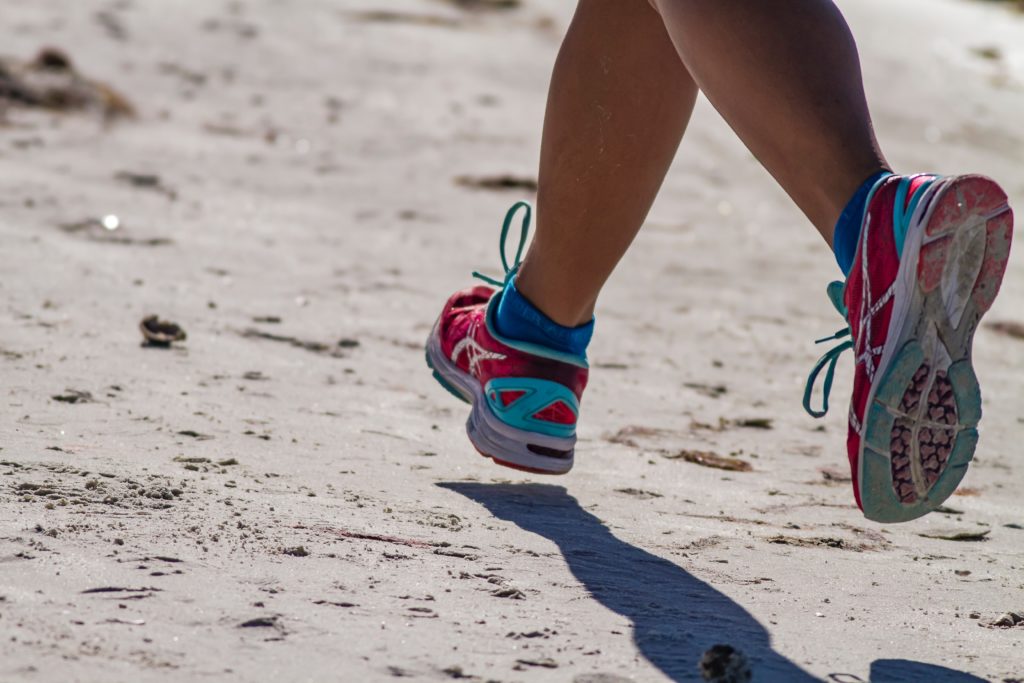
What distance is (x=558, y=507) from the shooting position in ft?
6.45

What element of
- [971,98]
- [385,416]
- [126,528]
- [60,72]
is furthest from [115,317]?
[971,98]

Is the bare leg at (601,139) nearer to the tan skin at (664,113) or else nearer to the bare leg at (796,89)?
the tan skin at (664,113)

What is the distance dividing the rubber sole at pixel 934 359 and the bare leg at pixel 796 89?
12 cm

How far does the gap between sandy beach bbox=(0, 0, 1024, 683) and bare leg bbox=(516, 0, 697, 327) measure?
36cm

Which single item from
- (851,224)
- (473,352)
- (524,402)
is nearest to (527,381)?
(524,402)

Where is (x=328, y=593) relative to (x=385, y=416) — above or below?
above

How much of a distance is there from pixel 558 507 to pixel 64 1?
5063 mm

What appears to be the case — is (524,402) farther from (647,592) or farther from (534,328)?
(647,592)

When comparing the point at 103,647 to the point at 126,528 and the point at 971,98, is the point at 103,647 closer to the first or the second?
the point at 126,528

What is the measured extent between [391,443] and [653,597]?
0.71 meters

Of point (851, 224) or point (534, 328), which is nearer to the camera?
point (851, 224)

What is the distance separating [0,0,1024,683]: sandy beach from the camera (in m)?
1.42

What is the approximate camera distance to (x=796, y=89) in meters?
1.55

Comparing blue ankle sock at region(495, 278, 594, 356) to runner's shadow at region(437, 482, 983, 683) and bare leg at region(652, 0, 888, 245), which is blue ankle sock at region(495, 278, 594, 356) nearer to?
runner's shadow at region(437, 482, 983, 683)
